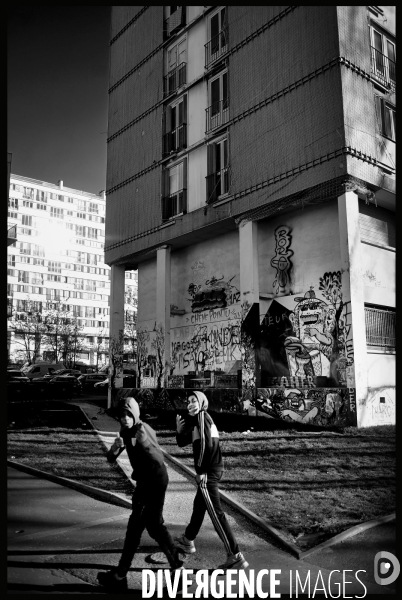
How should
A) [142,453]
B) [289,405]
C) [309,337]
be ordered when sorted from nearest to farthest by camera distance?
[142,453], [289,405], [309,337]

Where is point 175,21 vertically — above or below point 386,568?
above

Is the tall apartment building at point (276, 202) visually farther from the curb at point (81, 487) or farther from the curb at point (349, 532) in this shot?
the curb at point (81, 487)

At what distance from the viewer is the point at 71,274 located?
79688mm

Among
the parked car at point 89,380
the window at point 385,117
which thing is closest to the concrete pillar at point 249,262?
the window at point 385,117

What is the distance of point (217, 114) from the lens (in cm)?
1894

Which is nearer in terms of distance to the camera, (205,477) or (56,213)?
(205,477)

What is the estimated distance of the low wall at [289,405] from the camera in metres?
13.4

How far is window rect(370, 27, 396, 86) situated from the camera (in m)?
15.8

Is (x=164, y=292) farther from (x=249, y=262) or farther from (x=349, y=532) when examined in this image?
(x=349, y=532)

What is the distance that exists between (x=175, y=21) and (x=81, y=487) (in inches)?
767

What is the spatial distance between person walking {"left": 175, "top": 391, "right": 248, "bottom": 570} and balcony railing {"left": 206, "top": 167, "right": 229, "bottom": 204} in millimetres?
13566

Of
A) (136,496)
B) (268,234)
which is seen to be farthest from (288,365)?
(136,496)

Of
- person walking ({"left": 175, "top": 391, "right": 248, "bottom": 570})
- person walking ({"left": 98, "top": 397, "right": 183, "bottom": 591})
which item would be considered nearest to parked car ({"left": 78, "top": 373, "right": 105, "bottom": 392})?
person walking ({"left": 175, "top": 391, "right": 248, "bottom": 570})

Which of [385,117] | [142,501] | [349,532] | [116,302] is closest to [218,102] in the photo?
[385,117]
